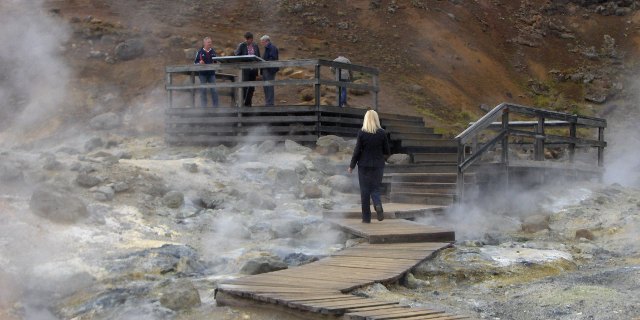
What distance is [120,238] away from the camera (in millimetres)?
8102

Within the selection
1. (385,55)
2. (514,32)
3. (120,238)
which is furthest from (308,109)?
(514,32)

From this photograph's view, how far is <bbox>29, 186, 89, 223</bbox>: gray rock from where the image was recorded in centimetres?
812

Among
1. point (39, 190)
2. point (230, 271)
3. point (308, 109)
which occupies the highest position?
point (308, 109)

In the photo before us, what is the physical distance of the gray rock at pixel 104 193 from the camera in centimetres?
920

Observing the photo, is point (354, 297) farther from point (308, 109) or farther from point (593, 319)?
point (308, 109)

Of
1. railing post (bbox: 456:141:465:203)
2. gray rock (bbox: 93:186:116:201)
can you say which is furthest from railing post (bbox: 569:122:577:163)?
gray rock (bbox: 93:186:116:201)

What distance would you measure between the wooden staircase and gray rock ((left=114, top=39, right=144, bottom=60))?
9579mm

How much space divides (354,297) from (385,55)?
19.9 m

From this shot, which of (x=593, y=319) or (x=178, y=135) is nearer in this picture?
(x=593, y=319)

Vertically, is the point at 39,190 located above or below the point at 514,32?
below


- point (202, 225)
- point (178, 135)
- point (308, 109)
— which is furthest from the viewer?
point (178, 135)

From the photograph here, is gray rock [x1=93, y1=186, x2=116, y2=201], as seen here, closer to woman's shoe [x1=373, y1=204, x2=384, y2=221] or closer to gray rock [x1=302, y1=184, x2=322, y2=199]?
gray rock [x1=302, y1=184, x2=322, y2=199]

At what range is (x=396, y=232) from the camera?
823 centimetres

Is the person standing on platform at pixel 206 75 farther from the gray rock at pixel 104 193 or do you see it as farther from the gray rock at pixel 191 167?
the gray rock at pixel 104 193
